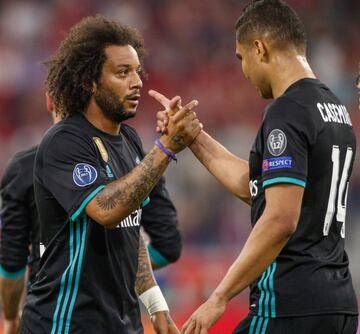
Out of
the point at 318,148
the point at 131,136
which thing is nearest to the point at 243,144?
the point at 131,136

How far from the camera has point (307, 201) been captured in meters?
4.10

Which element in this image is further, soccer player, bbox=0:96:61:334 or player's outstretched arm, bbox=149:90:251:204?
soccer player, bbox=0:96:61:334

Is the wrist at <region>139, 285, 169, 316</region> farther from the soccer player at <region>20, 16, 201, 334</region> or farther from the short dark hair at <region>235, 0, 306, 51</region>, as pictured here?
the short dark hair at <region>235, 0, 306, 51</region>

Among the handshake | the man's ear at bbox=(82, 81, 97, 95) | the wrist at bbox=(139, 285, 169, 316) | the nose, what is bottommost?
the wrist at bbox=(139, 285, 169, 316)

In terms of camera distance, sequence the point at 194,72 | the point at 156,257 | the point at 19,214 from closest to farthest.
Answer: the point at 19,214 < the point at 156,257 < the point at 194,72

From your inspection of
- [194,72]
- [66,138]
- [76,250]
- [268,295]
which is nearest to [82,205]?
[76,250]

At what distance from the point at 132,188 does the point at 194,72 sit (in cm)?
935

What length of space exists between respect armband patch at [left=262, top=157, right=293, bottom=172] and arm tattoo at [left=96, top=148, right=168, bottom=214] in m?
0.51

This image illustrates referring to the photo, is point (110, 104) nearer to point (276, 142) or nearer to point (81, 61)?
point (81, 61)

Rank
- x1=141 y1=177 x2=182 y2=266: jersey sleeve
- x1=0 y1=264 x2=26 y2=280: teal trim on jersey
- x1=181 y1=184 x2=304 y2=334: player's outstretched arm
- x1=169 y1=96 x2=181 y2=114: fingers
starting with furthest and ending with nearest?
x1=141 y1=177 x2=182 y2=266: jersey sleeve < x1=0 y1=264 x2=26 y2=280: teal trim on jersey < x1=169 y1=96 x2=181 y2=114: fingers < x1=181 y1=184 x2=304 y2=334: player's outstretched arm

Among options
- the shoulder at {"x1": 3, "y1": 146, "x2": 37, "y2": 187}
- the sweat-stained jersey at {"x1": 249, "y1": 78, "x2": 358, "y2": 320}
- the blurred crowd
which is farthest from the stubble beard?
the blurred crowd

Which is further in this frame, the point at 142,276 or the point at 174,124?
the point at 142,276

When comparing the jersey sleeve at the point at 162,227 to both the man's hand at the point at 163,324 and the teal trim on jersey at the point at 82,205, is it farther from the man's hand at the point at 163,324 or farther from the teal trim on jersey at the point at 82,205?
the teal trim on jersey at the point at 82,205

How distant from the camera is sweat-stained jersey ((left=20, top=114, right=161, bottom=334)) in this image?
13.9 ft
